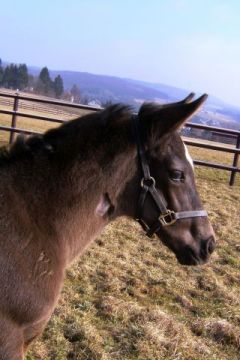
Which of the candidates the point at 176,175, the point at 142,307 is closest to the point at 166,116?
the point at 176,175

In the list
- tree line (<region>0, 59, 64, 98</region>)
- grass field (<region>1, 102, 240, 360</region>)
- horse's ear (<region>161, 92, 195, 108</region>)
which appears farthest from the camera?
tree line (<region>0, 59, 64, 98</region>)

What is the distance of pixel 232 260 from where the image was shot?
6309 mm

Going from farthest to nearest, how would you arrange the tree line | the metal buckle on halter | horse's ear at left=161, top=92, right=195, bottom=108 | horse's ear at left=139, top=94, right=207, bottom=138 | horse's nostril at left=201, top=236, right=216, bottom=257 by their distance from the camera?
the tree line
horse's nostril at left=201, top=236, right=216, bottom=257
the metal buckle on halter
horse's ear at left=161, top=92, right=195, bottom=108
horse's ear at left=139, top=94, right=207, bottom=138

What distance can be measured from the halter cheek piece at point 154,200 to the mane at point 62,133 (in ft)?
0.40

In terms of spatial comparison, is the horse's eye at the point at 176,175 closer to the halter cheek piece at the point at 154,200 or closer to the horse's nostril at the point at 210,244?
the halter cheek piece at the point at 154,200

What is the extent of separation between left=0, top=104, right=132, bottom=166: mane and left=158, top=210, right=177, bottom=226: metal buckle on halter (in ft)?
1.99

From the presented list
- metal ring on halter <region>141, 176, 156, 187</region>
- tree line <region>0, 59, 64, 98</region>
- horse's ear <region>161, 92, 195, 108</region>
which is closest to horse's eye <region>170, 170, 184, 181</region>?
metal ring on halter <region>141, 176, 156, 187</region>

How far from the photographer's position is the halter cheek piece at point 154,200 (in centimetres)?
257

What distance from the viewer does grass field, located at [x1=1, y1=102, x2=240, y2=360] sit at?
12.9ft

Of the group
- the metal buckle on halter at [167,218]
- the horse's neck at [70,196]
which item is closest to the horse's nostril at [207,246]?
the metal buckle on halter at [167,218]

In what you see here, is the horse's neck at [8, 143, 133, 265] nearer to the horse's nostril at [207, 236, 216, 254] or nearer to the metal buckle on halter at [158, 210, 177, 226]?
the metal buckle on halter at [158, 210, 177, 226]

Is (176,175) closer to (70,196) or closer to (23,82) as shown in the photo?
(70,196)

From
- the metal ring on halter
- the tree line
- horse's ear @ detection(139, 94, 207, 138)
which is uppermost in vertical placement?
horse's ear @ detection(139, 94, 207, 138)

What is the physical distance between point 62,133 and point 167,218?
80 cm
